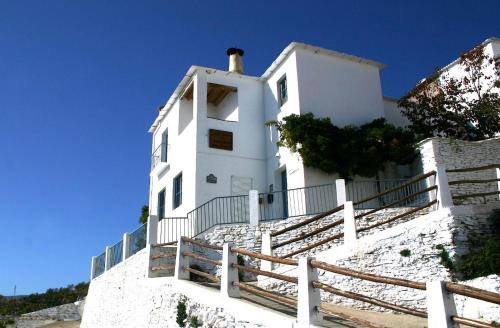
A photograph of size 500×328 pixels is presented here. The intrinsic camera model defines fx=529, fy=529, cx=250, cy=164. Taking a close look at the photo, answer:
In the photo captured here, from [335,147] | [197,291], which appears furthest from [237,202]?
[197,291]

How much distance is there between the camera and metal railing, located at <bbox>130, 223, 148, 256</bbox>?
16.4 meters

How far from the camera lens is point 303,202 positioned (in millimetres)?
17516

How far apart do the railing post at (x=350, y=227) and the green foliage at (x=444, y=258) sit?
1.92m

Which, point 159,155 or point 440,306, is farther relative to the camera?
point 159,155

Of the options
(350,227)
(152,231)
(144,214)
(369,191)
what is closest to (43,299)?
(144,214)

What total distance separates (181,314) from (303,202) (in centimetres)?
769

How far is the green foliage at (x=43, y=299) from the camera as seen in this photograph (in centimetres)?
2929

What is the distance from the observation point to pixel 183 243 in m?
12.2

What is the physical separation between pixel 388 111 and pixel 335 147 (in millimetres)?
5201

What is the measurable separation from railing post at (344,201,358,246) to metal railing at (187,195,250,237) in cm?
552

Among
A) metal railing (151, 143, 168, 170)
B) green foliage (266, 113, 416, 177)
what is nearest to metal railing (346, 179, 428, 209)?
green foliage (266, 113, 416, 177)

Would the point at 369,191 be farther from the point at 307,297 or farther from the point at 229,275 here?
the point at 307,297

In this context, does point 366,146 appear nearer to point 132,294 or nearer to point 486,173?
point 486,173

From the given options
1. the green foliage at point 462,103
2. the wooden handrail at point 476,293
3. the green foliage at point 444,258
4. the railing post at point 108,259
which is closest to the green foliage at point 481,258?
the green foliage at point 444,258
